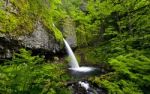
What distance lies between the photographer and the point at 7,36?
30.5 ft

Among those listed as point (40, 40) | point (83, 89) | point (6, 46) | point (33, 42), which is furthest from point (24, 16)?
point (83, 89)

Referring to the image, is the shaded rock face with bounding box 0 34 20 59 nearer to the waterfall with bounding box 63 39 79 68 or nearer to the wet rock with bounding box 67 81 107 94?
the wet rock with bounding box 67 81 107 94

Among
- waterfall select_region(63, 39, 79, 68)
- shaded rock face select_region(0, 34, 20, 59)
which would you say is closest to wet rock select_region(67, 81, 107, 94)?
shaded rock face select_region(0, 34, 20, 59)

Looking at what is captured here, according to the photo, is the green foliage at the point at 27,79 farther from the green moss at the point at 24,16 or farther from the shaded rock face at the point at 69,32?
the shaded rock face at the point at 69,32

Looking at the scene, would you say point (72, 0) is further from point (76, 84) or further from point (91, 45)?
point (76, 84)

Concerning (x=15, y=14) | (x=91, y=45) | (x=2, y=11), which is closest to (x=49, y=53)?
(x=15, y=14)

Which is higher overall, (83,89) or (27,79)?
(27,79)

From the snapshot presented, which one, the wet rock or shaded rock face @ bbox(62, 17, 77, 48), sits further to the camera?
shaded rock face @ bbox(62, 17, 77, 48)

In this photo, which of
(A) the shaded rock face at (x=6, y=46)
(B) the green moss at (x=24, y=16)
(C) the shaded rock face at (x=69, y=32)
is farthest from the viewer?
(C) the shaded rock face at (x=69, y=32)

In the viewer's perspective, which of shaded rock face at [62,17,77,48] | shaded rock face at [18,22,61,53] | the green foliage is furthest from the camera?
shaded rock face at [62,17,77,48]

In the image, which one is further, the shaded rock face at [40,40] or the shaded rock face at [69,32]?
the shaded rock face at [69,32]

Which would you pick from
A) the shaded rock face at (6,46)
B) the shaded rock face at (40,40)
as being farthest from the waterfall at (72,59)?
the shaded rock face at (6,46)

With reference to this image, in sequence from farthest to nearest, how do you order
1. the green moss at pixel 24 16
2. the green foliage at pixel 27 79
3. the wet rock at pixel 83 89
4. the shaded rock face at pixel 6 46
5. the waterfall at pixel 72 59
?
the waterfall at pixel 72 59 → the green moss at pixel 24 16 → the shaded rock face at pixel 6 46 → the wet rock at pixel 83 89 → the green foliage at pixel 27 79

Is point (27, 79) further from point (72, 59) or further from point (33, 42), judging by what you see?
point (72, 59)
